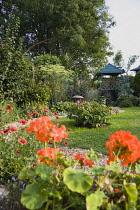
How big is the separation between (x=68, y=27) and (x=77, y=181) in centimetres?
1789

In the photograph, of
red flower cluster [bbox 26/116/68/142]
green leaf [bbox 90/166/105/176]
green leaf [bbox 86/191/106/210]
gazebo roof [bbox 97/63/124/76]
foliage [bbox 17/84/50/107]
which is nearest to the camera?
green leaf [bbox 86/191/106/210]

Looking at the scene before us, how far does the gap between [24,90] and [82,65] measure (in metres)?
12.2

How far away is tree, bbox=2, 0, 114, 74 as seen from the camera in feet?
53.7

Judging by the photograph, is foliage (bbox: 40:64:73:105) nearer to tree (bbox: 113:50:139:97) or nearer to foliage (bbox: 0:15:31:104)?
foliage (bbox: 0:15:31:104)

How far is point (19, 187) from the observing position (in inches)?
65.0

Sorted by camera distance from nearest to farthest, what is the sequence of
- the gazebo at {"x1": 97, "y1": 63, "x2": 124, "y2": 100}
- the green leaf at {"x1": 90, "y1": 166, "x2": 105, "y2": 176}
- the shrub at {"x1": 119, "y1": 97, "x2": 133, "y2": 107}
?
the green leaf at {"x1": 90, "y1": 166, "x2": 105, "y2": 176} < the shrub at {"x1": 119, "y1": 97, "x2": 133, "y2": 107} < the gazebo at {"x1": 97, "y1": 63, "x2": 124, "y2": 100}

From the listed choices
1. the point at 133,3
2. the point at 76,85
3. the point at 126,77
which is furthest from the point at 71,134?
the point at 126,77

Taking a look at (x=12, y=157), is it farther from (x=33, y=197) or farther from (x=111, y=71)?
(x=111, y=71)

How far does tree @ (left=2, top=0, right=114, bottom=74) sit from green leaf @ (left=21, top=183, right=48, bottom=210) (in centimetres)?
1421

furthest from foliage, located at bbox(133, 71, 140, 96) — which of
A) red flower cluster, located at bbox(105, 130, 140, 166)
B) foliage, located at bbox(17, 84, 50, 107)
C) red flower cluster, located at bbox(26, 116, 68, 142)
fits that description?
red flower cluster, located at bbox(26, 116, 68, 142)

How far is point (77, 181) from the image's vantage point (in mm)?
1136

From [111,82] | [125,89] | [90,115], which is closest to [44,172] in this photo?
[90,115]

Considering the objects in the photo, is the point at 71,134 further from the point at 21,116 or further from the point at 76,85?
the point at 76,85

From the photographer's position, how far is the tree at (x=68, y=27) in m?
16.4
